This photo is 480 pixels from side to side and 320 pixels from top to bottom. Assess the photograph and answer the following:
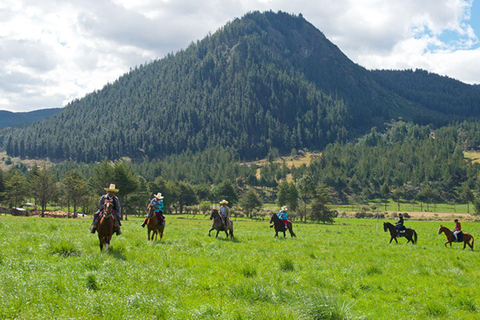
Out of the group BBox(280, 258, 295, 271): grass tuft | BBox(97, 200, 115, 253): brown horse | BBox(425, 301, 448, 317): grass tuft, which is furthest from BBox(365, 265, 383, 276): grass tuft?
BBox(97, 200, 115, 253): brown horse

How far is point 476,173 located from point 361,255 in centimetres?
21647

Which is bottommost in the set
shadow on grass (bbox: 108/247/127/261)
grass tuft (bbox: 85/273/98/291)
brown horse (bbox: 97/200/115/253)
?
shadow on grass (bbox: 108/247/127/261)

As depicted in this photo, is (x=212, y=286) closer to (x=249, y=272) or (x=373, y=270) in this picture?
(x=249, y=272)

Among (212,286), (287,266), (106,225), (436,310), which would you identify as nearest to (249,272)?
(287,266)

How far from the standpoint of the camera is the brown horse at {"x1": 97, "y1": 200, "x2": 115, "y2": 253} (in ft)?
44.7

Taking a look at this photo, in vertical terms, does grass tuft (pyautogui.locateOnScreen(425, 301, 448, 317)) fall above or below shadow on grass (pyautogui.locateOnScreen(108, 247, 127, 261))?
below

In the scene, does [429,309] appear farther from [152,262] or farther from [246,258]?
[152,262]

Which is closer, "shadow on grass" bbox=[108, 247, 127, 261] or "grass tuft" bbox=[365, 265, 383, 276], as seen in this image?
"shadow on grass" bbox=[108, 247, 127, 261]

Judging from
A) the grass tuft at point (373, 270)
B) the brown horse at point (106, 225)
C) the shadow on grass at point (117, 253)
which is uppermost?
the brown horse at point (106, 225)

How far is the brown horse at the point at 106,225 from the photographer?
13625 millimetres

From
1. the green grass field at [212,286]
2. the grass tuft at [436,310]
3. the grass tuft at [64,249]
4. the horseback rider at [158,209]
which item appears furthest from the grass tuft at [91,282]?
the horseback rider at [158,209]

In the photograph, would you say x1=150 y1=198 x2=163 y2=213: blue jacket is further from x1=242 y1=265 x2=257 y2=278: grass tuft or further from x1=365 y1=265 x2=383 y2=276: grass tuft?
x1=365 y1=265 x2=383 y2=276: grass tuft

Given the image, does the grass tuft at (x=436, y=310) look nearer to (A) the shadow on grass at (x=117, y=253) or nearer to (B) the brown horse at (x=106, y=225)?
(A) the shadow on grass at (x=117, y=253)

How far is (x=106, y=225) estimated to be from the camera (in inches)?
539
